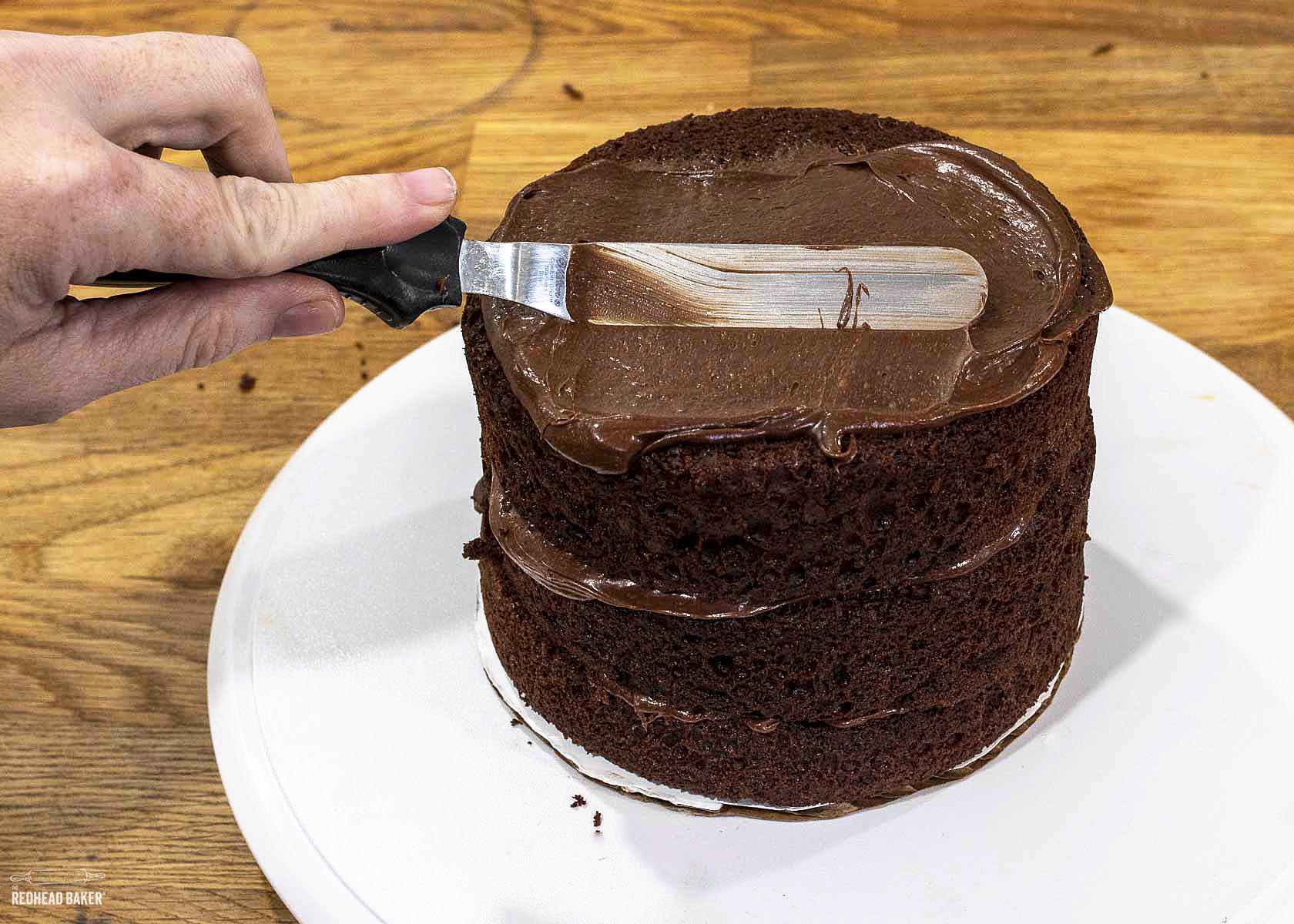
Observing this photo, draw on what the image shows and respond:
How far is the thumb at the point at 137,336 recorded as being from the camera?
A: 4.34 ft

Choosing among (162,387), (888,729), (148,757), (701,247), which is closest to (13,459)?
(162,387)

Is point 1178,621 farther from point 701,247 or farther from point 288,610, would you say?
point 288,610

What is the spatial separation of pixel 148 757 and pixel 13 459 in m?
0.67

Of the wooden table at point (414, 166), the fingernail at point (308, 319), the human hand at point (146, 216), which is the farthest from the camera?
the wooden table at point (414, 166)

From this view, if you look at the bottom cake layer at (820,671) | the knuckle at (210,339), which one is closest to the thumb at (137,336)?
Result: the knuckle at (210,339)

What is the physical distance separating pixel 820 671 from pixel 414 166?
1.68 metres

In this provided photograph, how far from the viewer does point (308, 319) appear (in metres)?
1.42

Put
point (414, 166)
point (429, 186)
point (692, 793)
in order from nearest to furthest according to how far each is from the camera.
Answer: point (429, 186) < point (692, 793) < point (414, 166)

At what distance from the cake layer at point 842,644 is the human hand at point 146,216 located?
460 millimetres

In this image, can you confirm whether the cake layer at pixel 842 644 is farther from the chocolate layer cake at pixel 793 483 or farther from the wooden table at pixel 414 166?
the wooden table at pixel 414 166

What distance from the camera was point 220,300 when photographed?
4.42ft

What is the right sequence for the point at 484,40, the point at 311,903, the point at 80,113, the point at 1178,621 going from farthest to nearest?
the point at 484,40 < the point at 1178,621 < the point at 311,903 < the point at 80,113

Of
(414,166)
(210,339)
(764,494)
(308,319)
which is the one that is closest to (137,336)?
(210,339)

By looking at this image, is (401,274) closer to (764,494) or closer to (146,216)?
(146,216)
